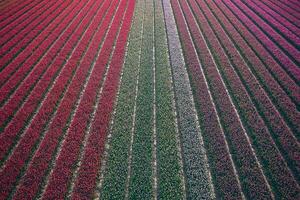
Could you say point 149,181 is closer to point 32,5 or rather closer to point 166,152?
point 166,152

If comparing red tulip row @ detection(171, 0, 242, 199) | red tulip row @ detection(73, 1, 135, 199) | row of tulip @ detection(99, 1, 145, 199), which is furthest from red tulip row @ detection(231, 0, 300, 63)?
red tulip row @ detection(73, 1, 135, 199)

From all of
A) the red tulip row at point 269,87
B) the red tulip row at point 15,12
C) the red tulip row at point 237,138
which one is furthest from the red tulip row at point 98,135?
the red tulip row at point 15,12

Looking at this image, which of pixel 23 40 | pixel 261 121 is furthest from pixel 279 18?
pixel 23 40

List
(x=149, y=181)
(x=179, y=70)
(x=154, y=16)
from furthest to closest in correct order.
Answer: (x=154, y=16), (x=179, y=70), (x=149, y=181)

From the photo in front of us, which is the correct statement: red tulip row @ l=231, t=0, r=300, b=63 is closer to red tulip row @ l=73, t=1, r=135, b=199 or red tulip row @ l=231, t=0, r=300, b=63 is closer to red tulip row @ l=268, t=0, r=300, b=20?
red tulip row @ l=268, t=0, r=300, b=20

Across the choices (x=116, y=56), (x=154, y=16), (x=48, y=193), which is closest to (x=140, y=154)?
(x=48, y=193)
